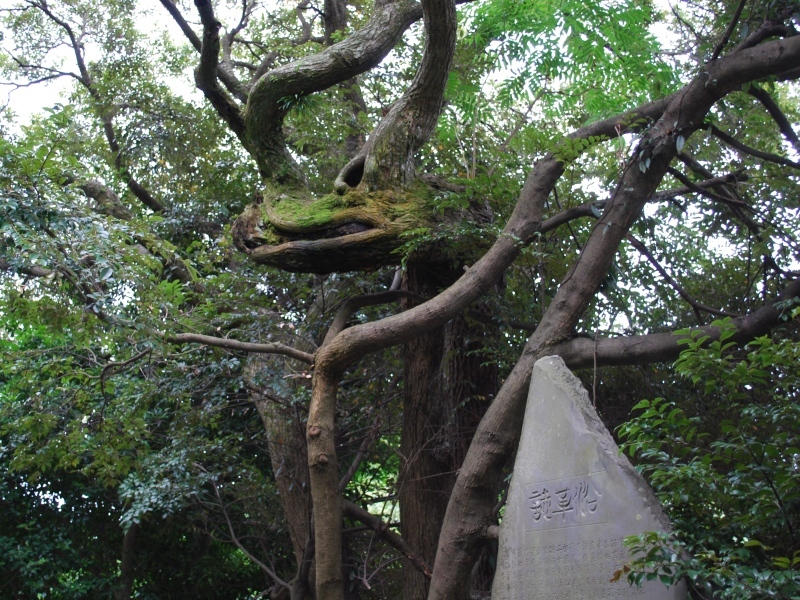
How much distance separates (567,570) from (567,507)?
0.26 m

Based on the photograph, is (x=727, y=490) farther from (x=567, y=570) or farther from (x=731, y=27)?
(x=731, y=27)

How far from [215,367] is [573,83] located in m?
3.77

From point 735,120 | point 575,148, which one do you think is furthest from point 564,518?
point 735,120

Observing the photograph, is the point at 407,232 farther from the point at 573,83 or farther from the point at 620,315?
the point at 573,83

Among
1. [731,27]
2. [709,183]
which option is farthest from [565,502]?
[731,27]

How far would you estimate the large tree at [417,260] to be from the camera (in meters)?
4.03

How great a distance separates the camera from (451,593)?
3.85m

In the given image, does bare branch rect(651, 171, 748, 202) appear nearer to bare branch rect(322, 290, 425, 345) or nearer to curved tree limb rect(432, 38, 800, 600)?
curved tree limb rect(432, 38, 800, 600)

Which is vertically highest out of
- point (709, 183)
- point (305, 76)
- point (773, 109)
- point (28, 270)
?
point (305, 76)

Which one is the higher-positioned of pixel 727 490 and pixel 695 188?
pixel 695 188

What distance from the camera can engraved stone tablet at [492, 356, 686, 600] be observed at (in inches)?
123

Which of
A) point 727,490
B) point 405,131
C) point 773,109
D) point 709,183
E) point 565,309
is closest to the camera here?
point 727,490

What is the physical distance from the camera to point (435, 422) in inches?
204

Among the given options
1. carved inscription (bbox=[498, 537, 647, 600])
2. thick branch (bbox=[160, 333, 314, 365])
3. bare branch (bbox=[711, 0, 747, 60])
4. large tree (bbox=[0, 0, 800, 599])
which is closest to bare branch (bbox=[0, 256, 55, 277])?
large tree (bbox=[0, 0, 800, 599])
